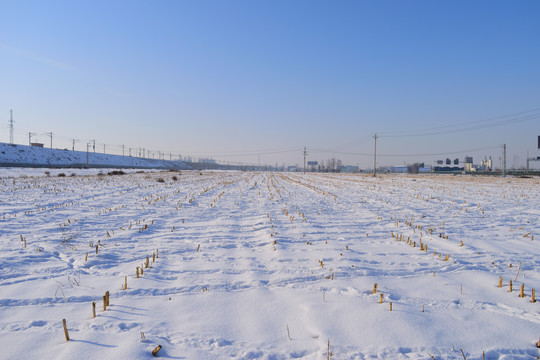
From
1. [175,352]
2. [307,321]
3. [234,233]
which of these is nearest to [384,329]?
[307,321]

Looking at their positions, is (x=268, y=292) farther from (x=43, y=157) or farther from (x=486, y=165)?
(x=486, y=165)

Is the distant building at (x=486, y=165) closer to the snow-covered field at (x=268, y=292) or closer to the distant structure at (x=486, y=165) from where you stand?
the distant structure at (x=486, y=165)

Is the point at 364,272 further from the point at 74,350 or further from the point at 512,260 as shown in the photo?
the point at 74,350

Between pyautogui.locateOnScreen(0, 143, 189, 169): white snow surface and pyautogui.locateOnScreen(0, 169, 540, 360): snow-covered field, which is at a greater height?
pyautogui.locateOnScreen(0, 143, 189, 169): white snow surface

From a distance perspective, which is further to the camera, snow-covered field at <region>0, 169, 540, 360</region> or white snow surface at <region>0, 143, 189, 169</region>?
white snow surface at <region>0, 143, 189, 169</region>

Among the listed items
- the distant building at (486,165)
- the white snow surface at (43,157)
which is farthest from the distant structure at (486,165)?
the white snow surface at (43,157)

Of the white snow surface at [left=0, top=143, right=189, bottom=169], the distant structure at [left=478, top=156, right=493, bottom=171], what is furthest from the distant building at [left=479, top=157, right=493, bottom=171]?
the white snow surface at [left=0, top=143, right=189, bottom=169]

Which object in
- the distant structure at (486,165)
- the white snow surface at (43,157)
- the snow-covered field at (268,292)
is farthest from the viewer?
the distant structure at (486,165)

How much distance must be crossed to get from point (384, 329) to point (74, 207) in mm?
11808

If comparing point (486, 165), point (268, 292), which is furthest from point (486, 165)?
point (268, 292)

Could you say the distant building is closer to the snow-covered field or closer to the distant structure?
the distant structure

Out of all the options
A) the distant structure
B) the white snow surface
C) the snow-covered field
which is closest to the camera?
the snow-covered field

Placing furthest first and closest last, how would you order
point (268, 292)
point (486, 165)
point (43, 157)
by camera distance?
1. point (486, 165)
2. point (43, 157)
3. point (268, 292)

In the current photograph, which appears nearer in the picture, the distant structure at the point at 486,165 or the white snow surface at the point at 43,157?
the white snow surface at the point at 43,157
